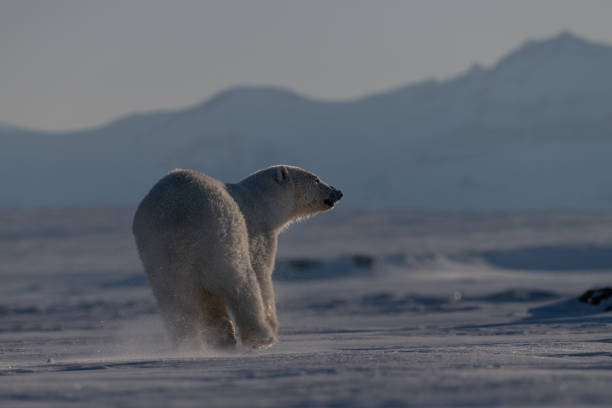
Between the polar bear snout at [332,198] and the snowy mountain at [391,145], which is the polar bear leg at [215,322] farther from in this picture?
the snowy mountain at [391,145]

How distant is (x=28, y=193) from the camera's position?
5834 cm

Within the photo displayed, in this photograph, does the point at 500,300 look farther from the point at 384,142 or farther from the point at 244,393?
the point at 384,142

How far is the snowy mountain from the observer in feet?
195

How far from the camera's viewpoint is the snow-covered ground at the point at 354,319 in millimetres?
3152

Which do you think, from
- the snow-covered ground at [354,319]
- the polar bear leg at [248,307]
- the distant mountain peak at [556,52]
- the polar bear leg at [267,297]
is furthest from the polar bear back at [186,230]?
the distant mountain peak at [556,52]

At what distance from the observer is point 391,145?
71.6 m

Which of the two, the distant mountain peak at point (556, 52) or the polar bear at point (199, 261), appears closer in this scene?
the polar bear at point (199, 261)

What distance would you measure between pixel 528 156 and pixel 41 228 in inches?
1646

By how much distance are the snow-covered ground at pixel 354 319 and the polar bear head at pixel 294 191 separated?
1197 mm

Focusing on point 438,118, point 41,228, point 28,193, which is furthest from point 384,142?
point 41,228

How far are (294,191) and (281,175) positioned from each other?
0.71 feet

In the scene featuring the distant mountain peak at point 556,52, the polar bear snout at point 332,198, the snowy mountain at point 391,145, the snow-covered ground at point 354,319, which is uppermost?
the distant mountain peak at point 556,52

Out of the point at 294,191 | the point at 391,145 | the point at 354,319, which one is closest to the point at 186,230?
the point at 294,191

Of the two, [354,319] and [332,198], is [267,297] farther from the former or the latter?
[354,319]
